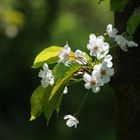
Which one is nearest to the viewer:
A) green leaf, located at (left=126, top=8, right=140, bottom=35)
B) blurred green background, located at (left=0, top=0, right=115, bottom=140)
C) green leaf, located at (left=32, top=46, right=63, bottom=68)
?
green leaf, located at (left=126, top=8, right=140, bottom=35)

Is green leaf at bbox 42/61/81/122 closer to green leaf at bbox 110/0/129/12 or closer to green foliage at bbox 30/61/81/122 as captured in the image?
green foliage at bbox 30/61/81/122

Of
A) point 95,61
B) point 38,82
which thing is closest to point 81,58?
point 95,61

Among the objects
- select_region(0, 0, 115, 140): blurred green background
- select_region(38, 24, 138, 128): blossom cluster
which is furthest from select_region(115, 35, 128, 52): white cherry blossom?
select_region(0, 0, 115, 140): blurred green background

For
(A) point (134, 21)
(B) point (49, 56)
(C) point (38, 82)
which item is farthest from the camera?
(C) point (38, 82)

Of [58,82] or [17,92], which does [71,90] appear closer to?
[17,92]

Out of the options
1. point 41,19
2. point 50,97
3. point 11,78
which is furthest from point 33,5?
point 50,97

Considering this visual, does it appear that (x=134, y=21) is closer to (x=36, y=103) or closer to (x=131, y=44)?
(x=131, y=44)
